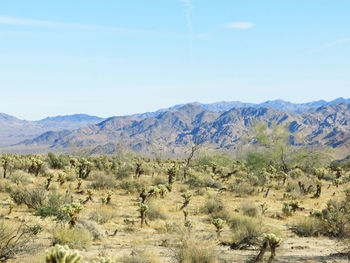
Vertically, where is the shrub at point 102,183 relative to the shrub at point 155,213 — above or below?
above

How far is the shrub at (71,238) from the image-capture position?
29.0 feet

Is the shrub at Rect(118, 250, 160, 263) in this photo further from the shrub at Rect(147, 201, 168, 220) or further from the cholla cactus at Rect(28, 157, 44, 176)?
the cholla cactus at Rect(28, 157, 44, 176)

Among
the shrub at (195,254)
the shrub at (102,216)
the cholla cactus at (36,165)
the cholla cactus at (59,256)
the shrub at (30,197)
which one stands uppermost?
the cholla cactus at (59,256)

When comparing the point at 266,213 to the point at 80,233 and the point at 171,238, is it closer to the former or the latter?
the point at 171,238

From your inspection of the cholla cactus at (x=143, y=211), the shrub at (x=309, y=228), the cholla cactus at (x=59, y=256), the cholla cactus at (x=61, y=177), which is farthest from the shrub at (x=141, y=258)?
the cholla cactus at (x=61, y=177)

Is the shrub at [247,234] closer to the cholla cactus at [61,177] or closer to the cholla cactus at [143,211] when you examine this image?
the cholla cactus at [143,211]

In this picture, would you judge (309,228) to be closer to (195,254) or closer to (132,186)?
(195,254)

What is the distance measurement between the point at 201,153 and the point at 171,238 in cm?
3334

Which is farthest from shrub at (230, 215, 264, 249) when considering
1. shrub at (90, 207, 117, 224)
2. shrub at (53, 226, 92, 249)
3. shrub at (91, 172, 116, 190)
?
shrub at (91, 172, 116, 190)

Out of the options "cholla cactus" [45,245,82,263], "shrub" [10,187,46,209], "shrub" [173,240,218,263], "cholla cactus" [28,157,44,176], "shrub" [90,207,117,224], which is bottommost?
"shrub" [90,207,117,224]

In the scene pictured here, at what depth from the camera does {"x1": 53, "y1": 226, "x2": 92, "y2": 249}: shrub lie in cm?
884

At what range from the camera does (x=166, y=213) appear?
14.8 metres

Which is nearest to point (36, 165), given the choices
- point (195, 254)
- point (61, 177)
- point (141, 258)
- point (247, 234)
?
point (61, 177)

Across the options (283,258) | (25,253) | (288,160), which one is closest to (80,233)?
(25,253)
